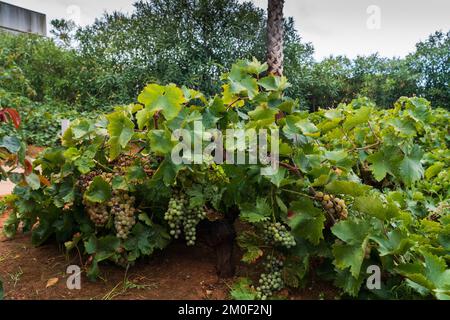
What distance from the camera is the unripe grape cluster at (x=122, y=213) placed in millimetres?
1749

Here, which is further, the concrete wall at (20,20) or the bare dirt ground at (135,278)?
the concrete wall at (20,20)

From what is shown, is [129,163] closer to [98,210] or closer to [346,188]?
[98,210]

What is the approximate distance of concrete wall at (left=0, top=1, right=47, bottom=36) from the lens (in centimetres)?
1210

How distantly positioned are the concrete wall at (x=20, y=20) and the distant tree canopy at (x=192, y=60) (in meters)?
3.69

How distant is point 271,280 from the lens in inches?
66.5

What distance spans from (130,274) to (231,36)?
6228 mm

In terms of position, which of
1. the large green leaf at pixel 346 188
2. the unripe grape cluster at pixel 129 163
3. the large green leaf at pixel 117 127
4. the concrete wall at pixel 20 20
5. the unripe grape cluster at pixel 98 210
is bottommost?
the unripe grape cluster at pixel 98 210

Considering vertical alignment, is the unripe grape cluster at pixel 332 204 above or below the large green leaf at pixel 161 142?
below

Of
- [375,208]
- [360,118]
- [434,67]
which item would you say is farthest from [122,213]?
[434,67]

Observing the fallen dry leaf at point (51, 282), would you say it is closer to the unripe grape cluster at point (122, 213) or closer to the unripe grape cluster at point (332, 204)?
the unripe grape cluster at point (122, 213)

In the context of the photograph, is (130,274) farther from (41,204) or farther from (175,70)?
(175,70)

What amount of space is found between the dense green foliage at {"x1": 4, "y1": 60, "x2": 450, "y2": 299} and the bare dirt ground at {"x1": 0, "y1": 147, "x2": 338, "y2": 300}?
0.08m

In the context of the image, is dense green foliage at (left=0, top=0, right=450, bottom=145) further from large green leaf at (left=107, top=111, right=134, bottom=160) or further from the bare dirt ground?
large green leaf at (left=107, top=111, right=134, bottom=160)

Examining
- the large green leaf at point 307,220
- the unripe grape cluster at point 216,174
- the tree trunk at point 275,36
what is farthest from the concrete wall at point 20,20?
the large green leaf at point 307,220
